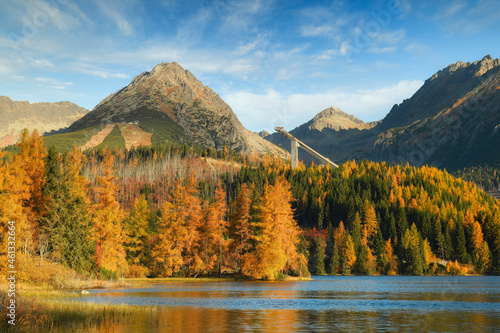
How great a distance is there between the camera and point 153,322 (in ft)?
112

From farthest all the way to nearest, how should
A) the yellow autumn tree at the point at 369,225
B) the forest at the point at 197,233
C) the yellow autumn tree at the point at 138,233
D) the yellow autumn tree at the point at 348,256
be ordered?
the yellow autumn tree at the point at 369,225, the yellow autumn tree at the point at 348,256, the yellow autumn tree at the point at 138,233, the forest at the point at 197,233

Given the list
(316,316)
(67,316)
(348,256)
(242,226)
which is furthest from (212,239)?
(348,256)

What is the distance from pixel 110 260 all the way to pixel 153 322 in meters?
52.1

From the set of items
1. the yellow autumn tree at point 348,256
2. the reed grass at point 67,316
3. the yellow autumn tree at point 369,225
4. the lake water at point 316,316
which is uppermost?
the yellow autumn tree at point 369,225

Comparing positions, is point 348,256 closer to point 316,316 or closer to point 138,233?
point 138,233

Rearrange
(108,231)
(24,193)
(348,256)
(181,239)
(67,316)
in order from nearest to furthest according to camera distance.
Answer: (67,316) < (24,193) < (108,231) < (181,239) < (348,256)

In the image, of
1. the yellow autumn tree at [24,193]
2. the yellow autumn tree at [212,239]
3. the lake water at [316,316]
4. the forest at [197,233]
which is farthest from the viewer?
the yellow autumn tree at [212,239]

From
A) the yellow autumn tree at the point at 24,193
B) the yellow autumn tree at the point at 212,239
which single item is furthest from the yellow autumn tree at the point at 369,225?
the yellow autumn tree at the point at 24,193

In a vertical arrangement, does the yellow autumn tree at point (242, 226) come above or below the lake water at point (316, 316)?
above

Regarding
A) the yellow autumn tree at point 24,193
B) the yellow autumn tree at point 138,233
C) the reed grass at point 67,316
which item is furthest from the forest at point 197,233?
the reed grass at point 67,316

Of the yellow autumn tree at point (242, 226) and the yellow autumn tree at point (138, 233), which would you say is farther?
the yellow autumn tree at point (138, 233)

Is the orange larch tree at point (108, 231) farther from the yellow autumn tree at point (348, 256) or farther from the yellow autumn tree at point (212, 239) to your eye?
the yellow autumn tree at point (348, 256)

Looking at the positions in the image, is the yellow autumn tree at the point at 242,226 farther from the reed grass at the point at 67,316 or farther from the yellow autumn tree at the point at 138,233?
the reed grass at the point at 67,316

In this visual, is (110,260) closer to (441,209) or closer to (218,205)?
(218,205)
